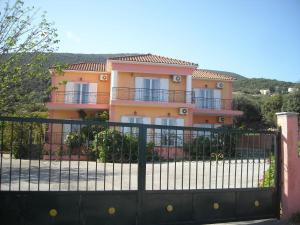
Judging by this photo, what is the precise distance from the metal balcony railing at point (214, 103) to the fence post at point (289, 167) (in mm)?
25016

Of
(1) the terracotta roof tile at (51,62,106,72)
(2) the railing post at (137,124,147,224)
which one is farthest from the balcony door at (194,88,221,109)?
(2) the railing post at (137,124,147,224)

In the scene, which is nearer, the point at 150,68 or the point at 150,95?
the point at 150,68

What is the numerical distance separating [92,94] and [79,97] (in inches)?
40.3

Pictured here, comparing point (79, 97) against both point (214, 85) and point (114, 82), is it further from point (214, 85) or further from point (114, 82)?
point (214, 85)

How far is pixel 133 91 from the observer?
29.1 metres

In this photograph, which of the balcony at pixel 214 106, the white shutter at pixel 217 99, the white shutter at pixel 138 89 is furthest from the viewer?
the white shutter at pixel 217 99

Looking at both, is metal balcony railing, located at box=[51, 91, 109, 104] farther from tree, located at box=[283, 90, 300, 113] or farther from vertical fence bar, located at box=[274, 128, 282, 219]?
tree, located at box=[283, 90, 300, 113]

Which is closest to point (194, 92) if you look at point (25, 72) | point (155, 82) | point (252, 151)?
point (155, 82)

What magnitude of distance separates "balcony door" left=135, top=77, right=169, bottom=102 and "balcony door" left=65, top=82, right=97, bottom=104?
360 centimetres

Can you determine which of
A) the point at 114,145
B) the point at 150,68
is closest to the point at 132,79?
the point at 150,68

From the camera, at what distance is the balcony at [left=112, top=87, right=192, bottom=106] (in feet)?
94.6

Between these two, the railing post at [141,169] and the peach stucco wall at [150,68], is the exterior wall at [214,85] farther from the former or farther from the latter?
the railing post at [141,169]

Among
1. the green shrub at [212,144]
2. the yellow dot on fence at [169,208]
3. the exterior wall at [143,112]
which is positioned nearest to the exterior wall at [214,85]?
the exterior wall at [143,112]

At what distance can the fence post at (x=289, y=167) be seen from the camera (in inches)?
316
